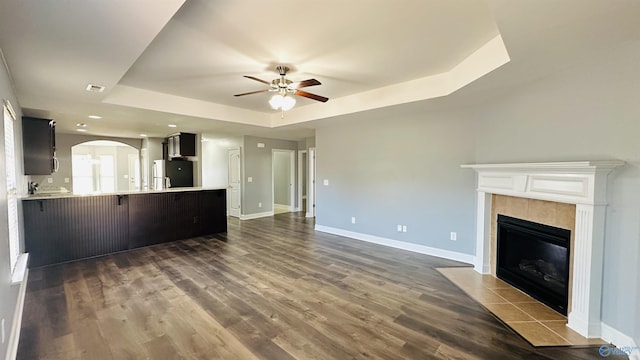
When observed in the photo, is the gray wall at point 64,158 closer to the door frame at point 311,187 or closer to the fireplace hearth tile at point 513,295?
the door frame at point 311,187

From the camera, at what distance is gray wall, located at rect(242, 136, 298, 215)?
24.8 ft

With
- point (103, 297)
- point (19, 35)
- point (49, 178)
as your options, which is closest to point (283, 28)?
point (19, 35)

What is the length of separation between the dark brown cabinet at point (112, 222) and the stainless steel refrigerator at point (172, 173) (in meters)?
2.77

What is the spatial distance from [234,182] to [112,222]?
138 inches

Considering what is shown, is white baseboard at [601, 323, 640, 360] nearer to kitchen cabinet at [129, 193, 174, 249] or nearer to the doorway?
kitchen cabinet at [129, 193, 174, 249]

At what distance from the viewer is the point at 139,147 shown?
9.34 metres

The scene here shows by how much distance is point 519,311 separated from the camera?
8.93ft

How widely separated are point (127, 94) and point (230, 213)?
4.79 m

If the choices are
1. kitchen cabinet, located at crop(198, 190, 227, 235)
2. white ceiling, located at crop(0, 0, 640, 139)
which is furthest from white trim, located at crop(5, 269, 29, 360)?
kitchen cabinet, located at crop(198, 190, 227, 235)

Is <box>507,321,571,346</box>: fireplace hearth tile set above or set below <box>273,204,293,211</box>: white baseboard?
below

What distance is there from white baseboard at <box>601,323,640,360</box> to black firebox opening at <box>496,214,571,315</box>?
0.35m

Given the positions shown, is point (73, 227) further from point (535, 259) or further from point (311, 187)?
point (535, 259)

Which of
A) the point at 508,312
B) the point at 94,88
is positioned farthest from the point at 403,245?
the point at 94,88

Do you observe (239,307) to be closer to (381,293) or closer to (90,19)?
(381,293)
